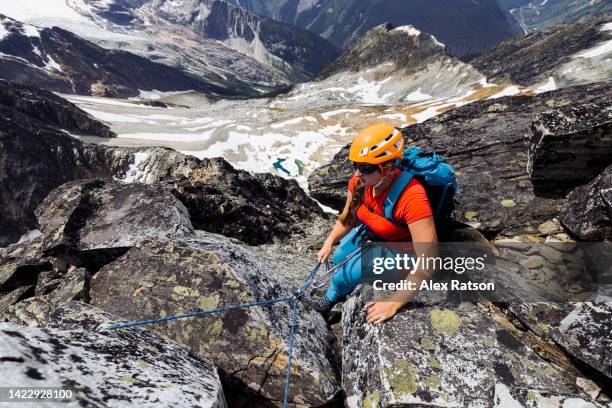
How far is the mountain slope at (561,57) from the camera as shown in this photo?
106750mm

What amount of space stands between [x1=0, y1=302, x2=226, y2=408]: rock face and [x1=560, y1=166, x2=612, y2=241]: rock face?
7.97 m

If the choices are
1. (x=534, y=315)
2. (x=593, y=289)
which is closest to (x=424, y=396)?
(x=534, y=315)

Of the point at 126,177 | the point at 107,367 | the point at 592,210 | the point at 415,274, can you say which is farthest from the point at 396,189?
the point at 126,177

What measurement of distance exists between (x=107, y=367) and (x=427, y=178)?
212 inches

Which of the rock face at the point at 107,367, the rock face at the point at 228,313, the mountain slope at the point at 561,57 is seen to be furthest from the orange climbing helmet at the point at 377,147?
the mountain slope at the point at 561,57

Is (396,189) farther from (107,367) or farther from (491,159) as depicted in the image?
(491,159)

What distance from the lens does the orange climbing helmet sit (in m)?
5.76

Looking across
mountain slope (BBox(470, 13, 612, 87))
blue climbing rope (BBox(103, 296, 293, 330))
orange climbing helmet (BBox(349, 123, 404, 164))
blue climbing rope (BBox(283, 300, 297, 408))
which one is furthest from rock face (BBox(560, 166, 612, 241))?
mountain slope (BBox(470, 13, 612, 87))

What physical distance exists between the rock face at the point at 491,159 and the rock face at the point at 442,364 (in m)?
4.41

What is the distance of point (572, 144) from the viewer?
8.44m

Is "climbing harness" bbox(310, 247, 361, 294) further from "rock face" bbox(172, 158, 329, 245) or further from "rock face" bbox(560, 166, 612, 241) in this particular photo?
"rock face" bbox(560, 166, 612, 241)

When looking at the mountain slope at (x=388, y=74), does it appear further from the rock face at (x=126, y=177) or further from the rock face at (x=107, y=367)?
the rock face at (x=107, y=367)

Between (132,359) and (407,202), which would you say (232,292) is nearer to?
(132,359)

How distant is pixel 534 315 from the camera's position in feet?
20.4
